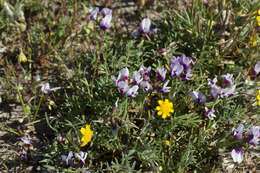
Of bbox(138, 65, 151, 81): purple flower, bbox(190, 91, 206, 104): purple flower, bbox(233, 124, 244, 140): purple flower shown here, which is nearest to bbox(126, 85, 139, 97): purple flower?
bbox(138, 65, 151, 81): purple flower

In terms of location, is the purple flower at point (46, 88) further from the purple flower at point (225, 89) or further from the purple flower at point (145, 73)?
the purple flower at point (225, 89)

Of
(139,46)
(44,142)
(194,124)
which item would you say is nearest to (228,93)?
(194,124)

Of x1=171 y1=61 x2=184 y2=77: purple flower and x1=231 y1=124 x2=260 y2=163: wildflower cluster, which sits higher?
x1=171 y1=61 x2=184 y2=77: purple flower

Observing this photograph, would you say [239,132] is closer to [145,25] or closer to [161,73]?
[161,73]

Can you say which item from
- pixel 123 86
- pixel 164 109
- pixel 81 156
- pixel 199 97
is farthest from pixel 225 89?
pixel 81 156

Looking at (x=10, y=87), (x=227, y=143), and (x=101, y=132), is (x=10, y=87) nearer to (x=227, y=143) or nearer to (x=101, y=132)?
(x=101, y=132)

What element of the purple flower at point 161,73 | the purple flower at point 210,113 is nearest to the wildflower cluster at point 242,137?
the purple flower at point 210,113

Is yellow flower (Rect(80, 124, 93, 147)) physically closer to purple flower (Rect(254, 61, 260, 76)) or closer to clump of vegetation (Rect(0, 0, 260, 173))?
clump of vegetation (Rect(0, 0, 260, 173))

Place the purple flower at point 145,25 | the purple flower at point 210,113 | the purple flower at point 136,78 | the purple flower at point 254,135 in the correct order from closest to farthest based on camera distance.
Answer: the purple flower at point 254,135 < the purple flower at point 136,78 < the purple flower at point 210,113 < the purple flower at point 145,25
